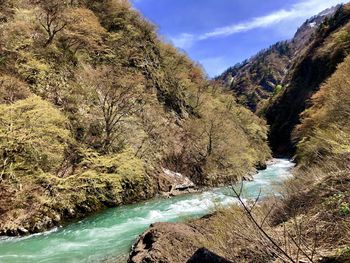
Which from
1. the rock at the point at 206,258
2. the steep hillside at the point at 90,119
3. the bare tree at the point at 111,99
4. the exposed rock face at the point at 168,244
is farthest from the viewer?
the bare tree at the point at 111,99

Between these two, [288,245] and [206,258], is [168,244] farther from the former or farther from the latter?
[206,258]

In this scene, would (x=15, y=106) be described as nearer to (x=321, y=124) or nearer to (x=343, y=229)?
(x=343, y=229)

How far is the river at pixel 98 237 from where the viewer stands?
14375mm

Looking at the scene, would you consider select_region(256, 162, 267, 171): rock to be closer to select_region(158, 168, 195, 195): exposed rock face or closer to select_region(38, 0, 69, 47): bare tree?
select_region(158, 168, 195, 195): exposed rock face

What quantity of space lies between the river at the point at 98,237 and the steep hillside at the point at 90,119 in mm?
1885

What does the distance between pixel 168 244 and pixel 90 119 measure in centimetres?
2161

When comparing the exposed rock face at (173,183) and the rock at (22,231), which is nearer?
the rock at (22,231)

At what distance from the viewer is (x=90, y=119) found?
104 ft

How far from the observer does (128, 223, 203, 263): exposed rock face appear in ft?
36.2

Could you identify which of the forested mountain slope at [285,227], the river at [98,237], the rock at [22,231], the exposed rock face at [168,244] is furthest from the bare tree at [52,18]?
the exposed rock face at [168,244]

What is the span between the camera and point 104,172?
27047 millimetres

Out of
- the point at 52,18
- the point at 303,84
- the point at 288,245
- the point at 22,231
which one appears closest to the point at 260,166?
the point at 52,18

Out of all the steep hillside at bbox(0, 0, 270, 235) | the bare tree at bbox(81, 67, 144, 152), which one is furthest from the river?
the bare tree at bbox(81, 67, 144, 152)

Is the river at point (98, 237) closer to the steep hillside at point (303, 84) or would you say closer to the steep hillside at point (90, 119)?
the steep hillside at point (90, 119)
